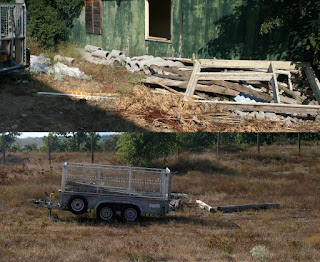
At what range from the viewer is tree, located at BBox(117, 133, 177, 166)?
1439 centimetres

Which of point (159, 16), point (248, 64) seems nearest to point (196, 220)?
point (248, 64)

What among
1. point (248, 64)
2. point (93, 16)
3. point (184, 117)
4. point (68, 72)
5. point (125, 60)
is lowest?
point (184, 117)

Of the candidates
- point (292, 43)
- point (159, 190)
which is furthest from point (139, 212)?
point (292, 43)

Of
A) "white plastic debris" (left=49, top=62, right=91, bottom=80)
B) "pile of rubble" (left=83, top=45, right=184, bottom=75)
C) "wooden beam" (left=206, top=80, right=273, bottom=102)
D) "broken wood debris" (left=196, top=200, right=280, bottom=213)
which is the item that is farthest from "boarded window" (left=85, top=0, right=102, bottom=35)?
"broken wood debris" (left=196, top=200, right=280, bottom=213)

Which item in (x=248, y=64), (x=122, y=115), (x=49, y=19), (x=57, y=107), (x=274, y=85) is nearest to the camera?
(x=122, y=115)

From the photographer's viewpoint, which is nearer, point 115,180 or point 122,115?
point 115,180

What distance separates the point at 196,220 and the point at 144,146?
435cm

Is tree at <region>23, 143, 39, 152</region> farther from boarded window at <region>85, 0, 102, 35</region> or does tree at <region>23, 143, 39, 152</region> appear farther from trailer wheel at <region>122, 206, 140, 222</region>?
boarded window at <region>85, 0, 102, 35</region>

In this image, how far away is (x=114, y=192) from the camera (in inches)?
422

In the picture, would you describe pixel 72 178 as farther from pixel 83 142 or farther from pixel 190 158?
pixel 190 158

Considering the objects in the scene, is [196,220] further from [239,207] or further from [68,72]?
[68,72]

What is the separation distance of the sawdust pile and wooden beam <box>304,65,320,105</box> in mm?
2549

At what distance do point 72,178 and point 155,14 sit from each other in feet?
51.1

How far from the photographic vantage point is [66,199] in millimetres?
10633
